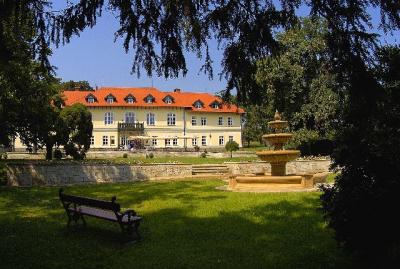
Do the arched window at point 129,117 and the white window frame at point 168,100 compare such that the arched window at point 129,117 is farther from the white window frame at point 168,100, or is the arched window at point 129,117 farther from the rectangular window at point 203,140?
the rectangular window at point 203,140

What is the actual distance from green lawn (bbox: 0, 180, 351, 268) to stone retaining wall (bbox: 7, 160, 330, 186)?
778 centimetres

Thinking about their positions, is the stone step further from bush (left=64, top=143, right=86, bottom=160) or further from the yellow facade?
the yellow facade

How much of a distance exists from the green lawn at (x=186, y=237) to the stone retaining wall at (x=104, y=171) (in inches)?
306

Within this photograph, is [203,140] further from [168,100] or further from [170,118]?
[168,100]

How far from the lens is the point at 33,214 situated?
13062 millimetres

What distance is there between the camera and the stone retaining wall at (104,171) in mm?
22781

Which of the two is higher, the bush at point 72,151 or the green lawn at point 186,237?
the bush at point 72,151

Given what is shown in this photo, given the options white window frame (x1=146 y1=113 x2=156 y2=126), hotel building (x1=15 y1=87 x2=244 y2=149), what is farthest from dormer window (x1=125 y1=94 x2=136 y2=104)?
white window frame (x1=146 y1=113 x2=156 y2=126)

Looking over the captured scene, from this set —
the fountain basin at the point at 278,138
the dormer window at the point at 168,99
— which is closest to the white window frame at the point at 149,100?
the dormer window at the point at 168,99

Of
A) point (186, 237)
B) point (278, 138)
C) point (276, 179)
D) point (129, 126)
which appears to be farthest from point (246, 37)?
point (129, 126)

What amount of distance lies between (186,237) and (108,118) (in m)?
56.2

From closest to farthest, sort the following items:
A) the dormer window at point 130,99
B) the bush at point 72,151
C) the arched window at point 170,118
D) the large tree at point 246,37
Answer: the large tree at point 246,37 < the bush at point 72,151 < the dormer window at point 130,99 < the arched window at point 170,118

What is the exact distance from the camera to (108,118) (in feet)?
210

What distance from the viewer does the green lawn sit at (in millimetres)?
7516
